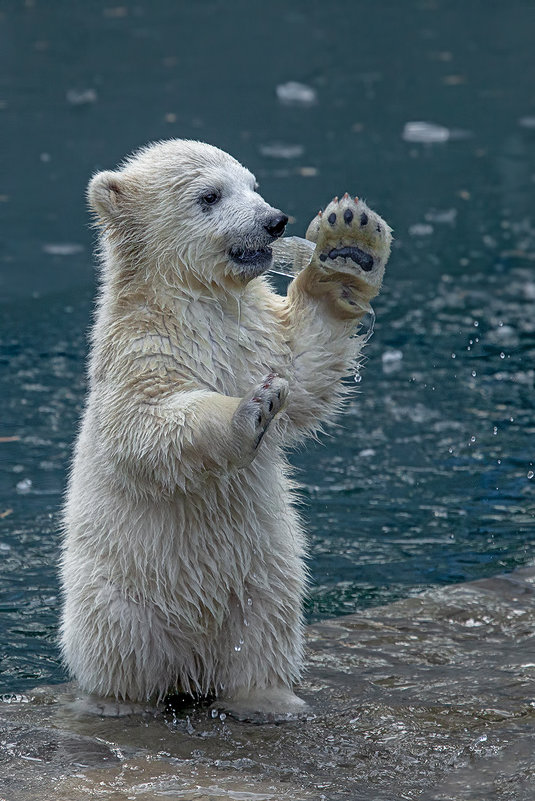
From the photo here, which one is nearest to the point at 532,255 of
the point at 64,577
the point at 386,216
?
the point at 386,216

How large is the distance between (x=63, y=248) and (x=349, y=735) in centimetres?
584

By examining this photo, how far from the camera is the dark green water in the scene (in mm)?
4922

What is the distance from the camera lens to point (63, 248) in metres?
8.59

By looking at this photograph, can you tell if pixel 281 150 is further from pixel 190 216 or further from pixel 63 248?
pixel 190 216

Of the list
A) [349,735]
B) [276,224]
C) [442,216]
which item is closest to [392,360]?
[442,216]

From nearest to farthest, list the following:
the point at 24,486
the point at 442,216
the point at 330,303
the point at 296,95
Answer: the point at 330,303 < the point at 24,486 < the point at 442,216 < the point at 296,95

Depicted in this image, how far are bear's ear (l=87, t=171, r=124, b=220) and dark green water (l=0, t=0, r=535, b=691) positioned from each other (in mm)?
1549

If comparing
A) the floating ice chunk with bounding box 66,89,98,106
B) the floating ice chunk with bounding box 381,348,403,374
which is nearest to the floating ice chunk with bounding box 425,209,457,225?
the floating ice chunk with bounding box 381,348,403,374

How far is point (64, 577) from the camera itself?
3.78 meters

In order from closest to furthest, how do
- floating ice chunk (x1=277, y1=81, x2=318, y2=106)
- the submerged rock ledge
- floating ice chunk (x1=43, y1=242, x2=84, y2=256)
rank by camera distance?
the submerged rock ledge, floating ice chunk (x1=43, y1=242, x2=84, y2=256), floating ice chunk (x1=277, y1=81, x2=318, y2=106)

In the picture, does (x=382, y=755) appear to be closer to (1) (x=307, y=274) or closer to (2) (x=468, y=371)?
(1) (x=307, y=274)

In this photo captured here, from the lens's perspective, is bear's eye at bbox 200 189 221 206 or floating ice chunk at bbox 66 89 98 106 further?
floating ice chunk at bbox 66 89 98 106

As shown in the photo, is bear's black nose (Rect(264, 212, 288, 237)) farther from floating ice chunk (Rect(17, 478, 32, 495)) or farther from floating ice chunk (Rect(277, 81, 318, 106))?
floating ice chunk (Rect(277, 81, 318, 106))

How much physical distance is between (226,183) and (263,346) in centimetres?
50
